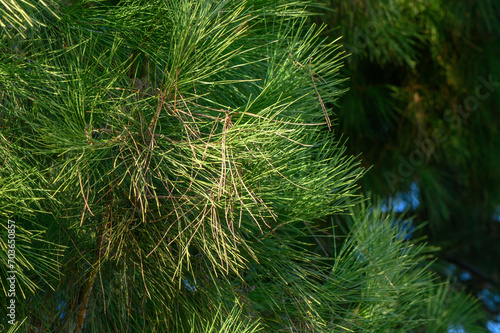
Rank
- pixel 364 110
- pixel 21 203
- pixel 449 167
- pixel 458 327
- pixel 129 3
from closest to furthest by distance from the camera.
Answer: pixel 21 203
pixel 129 3
pixel 458 327
pixel 364 110
pixel 449 167

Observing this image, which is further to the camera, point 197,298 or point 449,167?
point 449,167

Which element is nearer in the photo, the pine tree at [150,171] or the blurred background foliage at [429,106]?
the pine tree at [150,171]

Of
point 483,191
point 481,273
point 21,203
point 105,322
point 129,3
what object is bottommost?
point 481,273

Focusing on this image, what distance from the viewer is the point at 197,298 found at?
1.54 ft

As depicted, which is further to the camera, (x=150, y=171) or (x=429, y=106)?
(x=429, y=106)

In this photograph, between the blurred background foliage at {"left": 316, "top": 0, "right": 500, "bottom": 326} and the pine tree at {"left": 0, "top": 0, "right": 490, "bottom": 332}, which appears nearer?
the pine tree at {"left": 0, "top": 0, "right": 490, "bottom": 332}

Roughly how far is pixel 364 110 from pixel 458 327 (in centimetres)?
56

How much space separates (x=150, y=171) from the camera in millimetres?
388

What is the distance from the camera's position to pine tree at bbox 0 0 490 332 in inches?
15.1

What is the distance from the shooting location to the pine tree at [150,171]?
385mm

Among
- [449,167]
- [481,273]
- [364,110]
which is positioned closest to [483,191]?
[449,167]

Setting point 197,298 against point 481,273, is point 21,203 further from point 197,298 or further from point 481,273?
point 481,273

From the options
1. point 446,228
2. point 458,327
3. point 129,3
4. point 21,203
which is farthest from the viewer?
point 446,228

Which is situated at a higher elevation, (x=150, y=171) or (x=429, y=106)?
(x=150, y=171)
